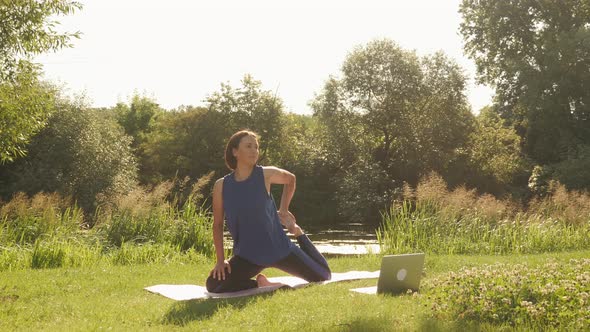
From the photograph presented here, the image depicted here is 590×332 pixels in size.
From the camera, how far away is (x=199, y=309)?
5895mm

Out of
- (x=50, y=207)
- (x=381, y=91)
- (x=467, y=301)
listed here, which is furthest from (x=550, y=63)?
(x=467, y=301)

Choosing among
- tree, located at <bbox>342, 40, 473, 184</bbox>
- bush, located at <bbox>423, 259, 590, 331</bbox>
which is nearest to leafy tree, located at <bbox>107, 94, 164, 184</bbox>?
tree, located at <bbox>342, 40, 473, 184</bbox>

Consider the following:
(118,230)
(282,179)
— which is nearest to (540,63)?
(118,230)

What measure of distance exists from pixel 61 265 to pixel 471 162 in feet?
77.4

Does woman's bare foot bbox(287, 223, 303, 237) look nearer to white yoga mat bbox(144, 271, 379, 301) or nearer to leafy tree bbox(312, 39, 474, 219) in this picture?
white yoga mat bbox(144, 271, 379, 301)

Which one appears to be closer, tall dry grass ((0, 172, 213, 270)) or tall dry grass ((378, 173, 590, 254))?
tall dry grass ((0, 172, 213, 270))

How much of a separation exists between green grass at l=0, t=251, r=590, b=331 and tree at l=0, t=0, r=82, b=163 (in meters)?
3.65

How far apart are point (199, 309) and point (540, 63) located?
86.6 feet

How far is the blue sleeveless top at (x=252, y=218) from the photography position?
689 centimetres

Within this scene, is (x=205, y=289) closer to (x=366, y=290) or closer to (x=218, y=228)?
(x=218, y=228)

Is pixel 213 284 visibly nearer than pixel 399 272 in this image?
No

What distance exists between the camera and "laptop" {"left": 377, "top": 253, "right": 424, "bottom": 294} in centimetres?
638

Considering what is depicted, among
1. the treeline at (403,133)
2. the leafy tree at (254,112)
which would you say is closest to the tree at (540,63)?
the treeline at (403,133)

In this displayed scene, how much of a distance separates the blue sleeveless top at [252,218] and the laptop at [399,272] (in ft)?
4.13
